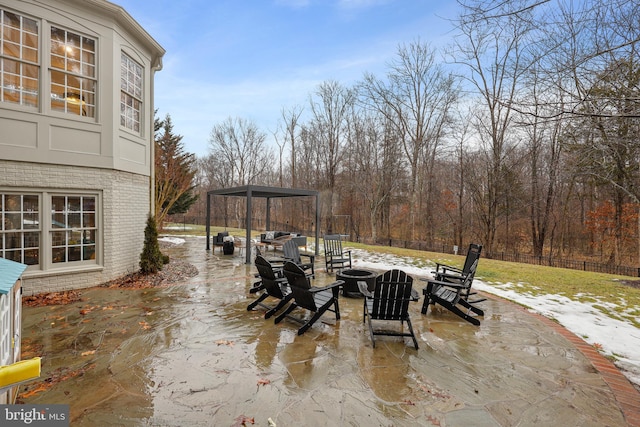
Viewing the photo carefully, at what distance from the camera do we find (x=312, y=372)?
3.28m

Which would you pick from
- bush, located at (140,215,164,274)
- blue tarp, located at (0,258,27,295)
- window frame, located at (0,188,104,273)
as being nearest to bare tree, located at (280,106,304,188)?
bush, located at (140,215,164,274)

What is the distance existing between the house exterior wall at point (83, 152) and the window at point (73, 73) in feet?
0.36

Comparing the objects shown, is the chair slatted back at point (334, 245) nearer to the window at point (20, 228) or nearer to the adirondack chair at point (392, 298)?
the adirondack chair at point (392, 298)

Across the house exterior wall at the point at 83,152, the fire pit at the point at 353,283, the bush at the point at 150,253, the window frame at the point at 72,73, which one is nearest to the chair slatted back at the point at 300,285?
the fire pit at the point at 353,283

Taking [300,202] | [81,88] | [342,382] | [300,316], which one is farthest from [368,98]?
[342,382]

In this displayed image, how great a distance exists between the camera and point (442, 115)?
66.4ft

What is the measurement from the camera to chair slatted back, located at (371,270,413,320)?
160 inches

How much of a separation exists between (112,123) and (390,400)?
785cm

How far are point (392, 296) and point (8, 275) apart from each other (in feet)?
13.5

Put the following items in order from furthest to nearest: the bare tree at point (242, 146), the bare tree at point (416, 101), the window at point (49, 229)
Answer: the bare tree at point (242, 146)
the bare tree at point (416, 101)
the window at point (49, 229)

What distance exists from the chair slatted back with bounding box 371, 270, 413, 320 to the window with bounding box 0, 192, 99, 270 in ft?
21.8

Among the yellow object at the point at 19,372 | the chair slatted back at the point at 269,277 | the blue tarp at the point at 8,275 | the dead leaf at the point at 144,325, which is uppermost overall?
the blue tarp at the point at 8,275

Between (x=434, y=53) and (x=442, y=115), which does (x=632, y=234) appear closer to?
(x=442, y=115)

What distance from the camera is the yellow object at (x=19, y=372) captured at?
1512 mm
